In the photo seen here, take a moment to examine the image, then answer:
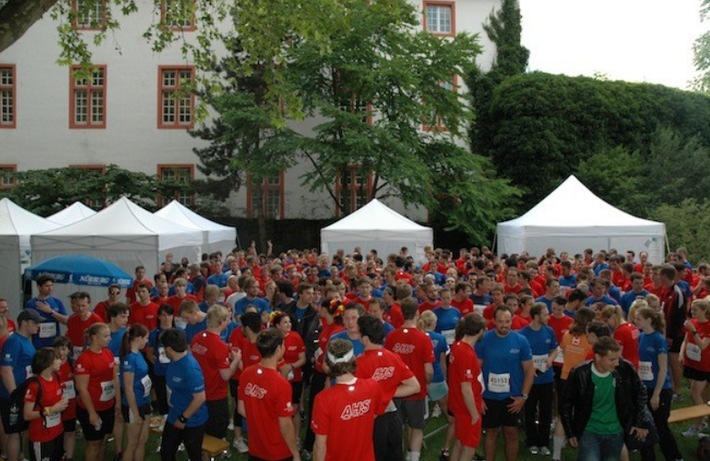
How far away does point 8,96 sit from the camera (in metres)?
31.6

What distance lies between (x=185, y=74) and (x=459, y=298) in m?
25.1

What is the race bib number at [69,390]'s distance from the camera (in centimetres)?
687

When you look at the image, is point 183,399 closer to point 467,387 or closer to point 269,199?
point 467,387

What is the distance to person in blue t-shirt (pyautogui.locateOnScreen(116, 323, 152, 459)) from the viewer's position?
6.58 meters

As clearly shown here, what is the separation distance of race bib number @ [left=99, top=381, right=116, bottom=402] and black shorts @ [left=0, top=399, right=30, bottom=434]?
0.73m

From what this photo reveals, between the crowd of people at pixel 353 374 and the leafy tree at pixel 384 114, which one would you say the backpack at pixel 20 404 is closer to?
the crowd of people at pixel 353 374

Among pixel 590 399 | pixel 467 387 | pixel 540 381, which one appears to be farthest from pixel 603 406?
pixel 540 381

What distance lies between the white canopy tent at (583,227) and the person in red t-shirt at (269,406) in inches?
570

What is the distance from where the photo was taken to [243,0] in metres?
13.3

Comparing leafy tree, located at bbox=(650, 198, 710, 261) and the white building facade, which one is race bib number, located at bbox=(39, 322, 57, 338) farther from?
the white building facade

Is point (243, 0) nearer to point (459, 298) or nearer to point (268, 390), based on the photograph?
point (459, 298)

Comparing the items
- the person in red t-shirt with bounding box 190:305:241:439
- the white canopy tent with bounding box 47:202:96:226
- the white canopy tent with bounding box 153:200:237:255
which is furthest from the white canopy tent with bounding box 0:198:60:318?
the person in red t-shirt with bounding box 190:305:241:439

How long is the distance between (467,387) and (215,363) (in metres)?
2.37

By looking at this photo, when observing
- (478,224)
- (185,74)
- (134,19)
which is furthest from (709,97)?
(134,19)
